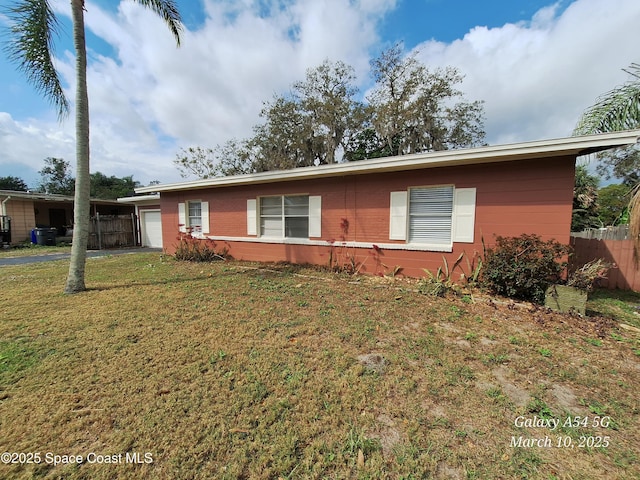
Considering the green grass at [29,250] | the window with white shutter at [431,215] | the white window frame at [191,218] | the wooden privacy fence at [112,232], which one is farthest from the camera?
the wooden privacy fence at [112,232]

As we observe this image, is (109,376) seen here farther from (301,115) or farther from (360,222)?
(301,115)

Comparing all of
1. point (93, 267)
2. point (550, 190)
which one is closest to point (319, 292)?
point (550, 190)

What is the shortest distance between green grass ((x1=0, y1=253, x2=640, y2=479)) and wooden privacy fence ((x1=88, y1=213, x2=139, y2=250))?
11271 mm

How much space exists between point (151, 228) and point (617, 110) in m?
18.0

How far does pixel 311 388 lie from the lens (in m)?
2.48

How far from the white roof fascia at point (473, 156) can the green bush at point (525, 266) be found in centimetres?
151

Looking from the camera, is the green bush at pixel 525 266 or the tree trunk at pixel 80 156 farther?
the tree trunk at pixel 80 156

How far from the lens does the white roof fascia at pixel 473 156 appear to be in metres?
4.20

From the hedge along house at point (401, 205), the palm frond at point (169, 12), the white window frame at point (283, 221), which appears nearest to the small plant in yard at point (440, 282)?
the hedge along house at point (401, 205)

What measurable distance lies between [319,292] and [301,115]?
1586 centimetres

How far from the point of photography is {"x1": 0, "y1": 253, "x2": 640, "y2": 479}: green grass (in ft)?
5.84

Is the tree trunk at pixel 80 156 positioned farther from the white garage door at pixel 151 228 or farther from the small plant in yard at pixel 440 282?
the white garage door at pixel 151 228

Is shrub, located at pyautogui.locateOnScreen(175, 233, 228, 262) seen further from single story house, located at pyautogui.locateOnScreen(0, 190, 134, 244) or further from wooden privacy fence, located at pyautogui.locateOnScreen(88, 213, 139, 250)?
single story house, located at pyautogui.locateOnScreen(0, 190, 134, 244)

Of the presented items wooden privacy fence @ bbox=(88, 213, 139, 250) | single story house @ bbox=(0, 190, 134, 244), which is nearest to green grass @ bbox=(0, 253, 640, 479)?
wooden privacy fence @ bbox=(88, 213, 139, 250)
